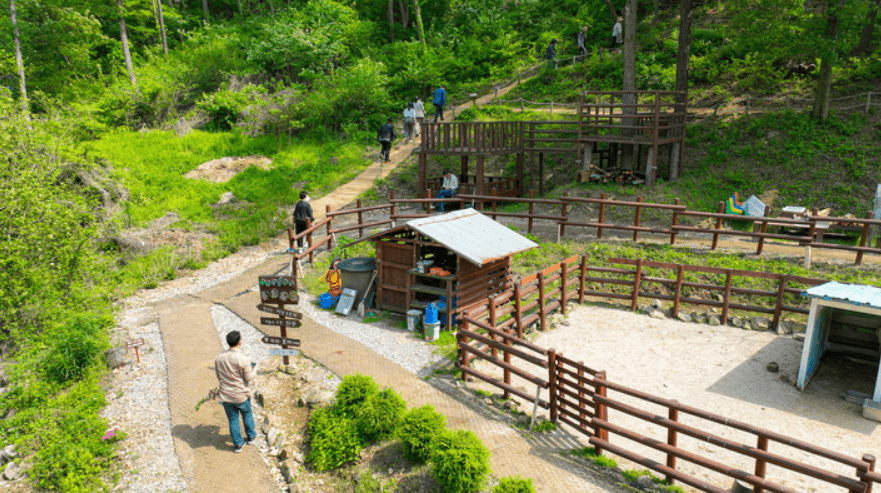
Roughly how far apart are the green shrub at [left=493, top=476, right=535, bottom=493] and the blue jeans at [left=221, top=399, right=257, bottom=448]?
13.3 feet

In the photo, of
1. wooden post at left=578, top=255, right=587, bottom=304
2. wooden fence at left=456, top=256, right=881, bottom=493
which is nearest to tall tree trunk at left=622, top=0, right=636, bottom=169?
wooden fence at left=456, top=256, right=881, bottom=493

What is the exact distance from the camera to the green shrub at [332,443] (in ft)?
26.5

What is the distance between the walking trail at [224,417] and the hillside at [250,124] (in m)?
1.26

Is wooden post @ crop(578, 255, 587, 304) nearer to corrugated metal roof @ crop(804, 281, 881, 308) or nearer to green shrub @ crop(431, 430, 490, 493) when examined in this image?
corrugated metal roof @ crop(804, 281, 881, 308)

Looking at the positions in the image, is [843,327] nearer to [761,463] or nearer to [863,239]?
[863,239]

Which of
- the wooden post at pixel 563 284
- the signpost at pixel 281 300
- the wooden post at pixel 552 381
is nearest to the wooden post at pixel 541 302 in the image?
the wooden post at pixel 563 284

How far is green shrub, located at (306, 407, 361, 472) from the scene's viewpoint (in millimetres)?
8078

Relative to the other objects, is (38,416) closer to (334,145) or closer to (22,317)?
(22,317)

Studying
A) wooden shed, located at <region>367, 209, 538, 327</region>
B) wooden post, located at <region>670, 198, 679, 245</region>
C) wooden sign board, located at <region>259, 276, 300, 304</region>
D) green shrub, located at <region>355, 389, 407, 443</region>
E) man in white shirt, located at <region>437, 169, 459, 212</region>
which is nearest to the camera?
green shrub, located at <region>355, 389, 407, 443</region>

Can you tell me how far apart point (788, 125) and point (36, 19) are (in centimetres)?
3921

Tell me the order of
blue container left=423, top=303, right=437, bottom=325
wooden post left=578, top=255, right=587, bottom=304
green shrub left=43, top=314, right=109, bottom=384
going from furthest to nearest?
wooden post left=578, top=255, right=587, bottom=304 < blue container left=423, top=303, right=437, bottom=325 < green shrub left=43, top=314, right=109, bottom=384

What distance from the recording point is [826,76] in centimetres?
2088

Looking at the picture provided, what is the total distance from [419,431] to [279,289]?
3.92 m

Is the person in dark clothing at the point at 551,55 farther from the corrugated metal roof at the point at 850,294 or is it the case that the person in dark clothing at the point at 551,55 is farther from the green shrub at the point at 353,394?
the green shrub at the point at 353,394
